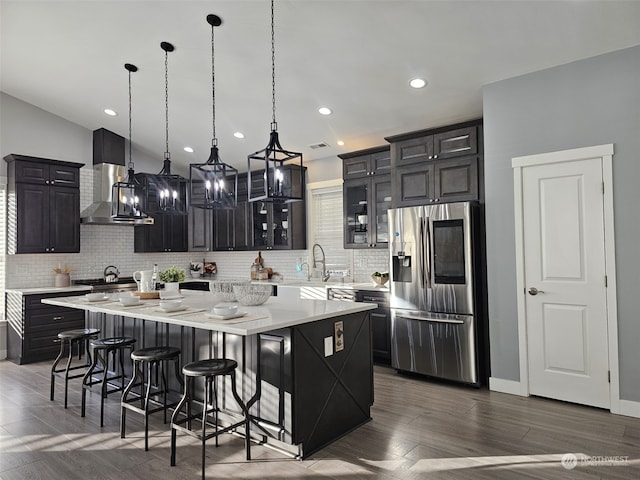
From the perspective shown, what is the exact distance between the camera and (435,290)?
15.3 ft

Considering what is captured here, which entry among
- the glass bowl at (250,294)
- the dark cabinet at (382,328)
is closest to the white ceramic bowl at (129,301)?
the glass bowl at (250,294)

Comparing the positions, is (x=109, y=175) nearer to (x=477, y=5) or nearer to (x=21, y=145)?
(x=21, y=145)

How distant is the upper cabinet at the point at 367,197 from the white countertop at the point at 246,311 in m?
2.12

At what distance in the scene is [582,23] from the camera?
11.3 feet

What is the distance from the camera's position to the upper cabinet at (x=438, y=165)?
15.3 ft

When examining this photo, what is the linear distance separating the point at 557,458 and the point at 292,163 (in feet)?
17.7

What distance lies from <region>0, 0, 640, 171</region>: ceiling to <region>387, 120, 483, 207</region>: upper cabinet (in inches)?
13.8

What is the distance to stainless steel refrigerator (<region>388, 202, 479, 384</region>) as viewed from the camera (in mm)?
4457

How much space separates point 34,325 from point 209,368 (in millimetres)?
4352

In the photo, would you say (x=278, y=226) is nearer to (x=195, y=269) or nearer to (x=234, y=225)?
(x=234, y=225)

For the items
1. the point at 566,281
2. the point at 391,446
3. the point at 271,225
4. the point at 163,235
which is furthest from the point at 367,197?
the point at 163,235

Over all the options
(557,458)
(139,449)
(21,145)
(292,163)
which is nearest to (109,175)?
(21,145)

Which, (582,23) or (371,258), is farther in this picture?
(371,258)

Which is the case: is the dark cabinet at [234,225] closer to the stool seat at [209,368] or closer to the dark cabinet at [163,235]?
the dark cabinet at [163,235]
